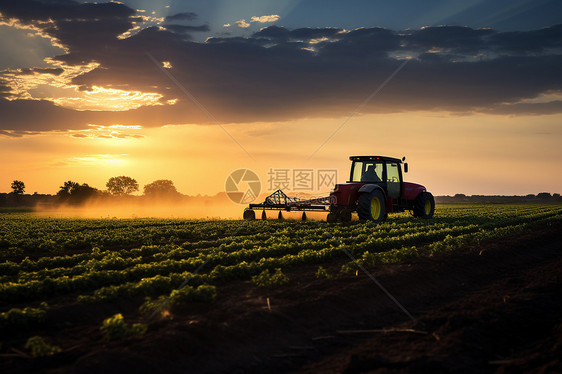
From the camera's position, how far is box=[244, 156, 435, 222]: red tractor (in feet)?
72.2

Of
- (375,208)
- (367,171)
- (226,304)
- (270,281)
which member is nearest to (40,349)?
(226,304)

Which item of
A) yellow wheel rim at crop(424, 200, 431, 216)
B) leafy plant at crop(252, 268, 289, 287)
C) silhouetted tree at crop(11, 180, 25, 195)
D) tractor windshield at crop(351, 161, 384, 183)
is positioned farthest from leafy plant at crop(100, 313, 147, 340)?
silhouetted tree at crop(11, 180, 25, 195)

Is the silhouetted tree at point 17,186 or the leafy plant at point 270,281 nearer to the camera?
the leafy plant at point 270,281

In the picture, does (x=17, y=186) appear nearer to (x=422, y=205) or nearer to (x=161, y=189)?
(x=161, y=189)

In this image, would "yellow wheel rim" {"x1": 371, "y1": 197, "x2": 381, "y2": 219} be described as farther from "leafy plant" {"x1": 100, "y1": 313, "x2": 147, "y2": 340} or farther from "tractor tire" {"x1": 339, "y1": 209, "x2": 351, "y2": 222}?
"leafy plant" {"x1": 100, "y1": 313, "x2": 147, "y2": 340}

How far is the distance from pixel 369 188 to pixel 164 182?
260ft

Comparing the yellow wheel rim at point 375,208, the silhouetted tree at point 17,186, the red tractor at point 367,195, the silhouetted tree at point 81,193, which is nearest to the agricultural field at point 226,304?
the red tractor at point 367,195

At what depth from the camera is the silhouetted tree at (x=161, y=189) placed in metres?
92.7

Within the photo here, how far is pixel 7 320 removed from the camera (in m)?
7.54

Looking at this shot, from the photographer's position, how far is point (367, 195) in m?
21.5

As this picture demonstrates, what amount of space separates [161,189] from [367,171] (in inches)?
3025

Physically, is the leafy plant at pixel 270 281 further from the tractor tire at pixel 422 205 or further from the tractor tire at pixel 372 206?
the tractor tire at pixel 422 205

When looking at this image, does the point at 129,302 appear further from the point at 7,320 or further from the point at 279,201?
the point at 279,201

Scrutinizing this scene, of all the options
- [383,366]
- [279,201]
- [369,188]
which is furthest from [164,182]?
[383,366]
